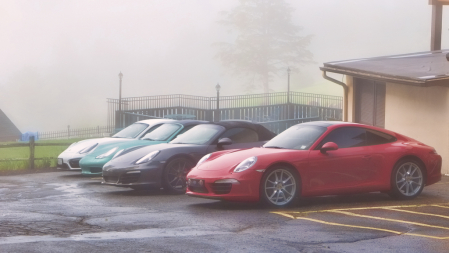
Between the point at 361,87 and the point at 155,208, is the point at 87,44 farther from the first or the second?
the point at 155,208

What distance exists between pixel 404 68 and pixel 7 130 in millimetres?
37824

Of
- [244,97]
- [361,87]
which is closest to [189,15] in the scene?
[244,97]

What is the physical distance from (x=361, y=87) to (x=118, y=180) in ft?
29.4

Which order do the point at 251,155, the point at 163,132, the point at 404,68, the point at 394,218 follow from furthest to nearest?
the point at 404,68, the point at 163,132, the point at 251,155, the point at 394,218

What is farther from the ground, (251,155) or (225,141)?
(225,141)

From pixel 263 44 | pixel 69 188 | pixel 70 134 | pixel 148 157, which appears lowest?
pixel 69 188

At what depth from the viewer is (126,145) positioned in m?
14.8


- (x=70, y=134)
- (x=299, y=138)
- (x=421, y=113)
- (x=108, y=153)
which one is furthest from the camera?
(x=70, y=134)

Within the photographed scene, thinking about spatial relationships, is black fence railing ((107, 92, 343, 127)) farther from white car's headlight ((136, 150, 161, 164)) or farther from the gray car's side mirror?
the gray car's side mirror

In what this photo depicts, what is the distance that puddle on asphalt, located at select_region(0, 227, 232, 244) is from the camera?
6.89 m

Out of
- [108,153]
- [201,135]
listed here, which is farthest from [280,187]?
[108,153]

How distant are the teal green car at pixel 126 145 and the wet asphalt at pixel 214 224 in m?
2.38

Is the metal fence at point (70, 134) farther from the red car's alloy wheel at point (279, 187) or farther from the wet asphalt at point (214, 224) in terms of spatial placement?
the red car's alloy wheel at point (279, 187)

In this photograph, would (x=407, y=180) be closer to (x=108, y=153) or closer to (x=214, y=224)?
(x=214, y=224)
